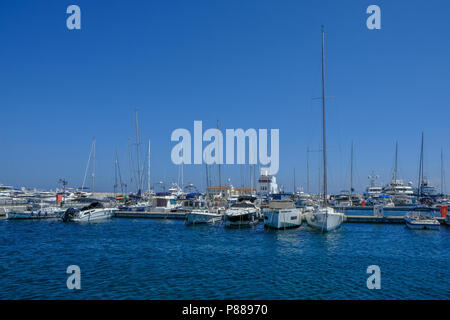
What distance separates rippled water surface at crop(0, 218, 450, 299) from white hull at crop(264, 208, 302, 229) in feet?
5.57

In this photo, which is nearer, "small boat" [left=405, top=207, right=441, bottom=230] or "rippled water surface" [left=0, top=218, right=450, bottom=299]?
"rippled water surface" [left=0, top=218, right=450, bottom=299]

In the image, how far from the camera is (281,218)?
3831cm

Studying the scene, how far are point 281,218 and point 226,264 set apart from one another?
56.5 feet

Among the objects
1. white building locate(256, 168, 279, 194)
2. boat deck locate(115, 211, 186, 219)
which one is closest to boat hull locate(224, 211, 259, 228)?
boat deck locate(115, 211, 186, 219)

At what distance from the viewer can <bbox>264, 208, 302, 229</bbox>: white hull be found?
38.4m

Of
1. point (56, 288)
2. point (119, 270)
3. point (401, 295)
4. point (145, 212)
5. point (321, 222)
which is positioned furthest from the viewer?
point (145, 212)

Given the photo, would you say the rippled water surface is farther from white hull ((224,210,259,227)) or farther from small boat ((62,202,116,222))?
small boat ((62,202,116,222))

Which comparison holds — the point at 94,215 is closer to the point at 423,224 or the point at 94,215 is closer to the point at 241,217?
the point at 241,217

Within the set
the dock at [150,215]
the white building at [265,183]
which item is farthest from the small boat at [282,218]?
the white building at [265,183]

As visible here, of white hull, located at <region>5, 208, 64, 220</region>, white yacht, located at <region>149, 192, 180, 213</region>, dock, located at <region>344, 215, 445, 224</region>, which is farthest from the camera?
white yacht, located at <region>149, 192, 180, 213</region>
